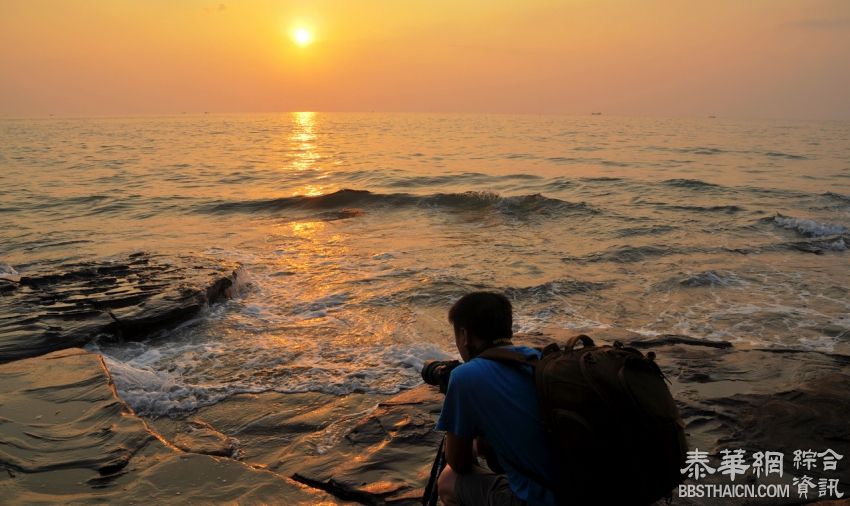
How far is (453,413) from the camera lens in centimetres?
243

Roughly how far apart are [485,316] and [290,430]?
298cm

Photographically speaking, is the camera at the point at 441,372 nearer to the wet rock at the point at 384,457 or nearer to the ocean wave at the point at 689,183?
the wet rock at the point at 384,457

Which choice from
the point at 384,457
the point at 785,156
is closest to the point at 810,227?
the point at 384,457

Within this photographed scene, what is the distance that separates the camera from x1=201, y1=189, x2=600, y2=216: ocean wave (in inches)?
707

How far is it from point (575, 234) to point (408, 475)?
37.0 feet

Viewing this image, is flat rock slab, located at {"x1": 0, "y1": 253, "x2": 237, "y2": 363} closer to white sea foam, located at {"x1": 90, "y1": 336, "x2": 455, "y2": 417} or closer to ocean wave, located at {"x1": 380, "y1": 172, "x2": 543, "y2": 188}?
white sea foam, located at {"x1": 90, "y1": 336, "x2": 455, "y2": 417}

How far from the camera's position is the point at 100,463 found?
3.94 metres

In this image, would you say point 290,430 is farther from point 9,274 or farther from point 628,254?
point 628,254

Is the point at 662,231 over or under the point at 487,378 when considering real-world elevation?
under

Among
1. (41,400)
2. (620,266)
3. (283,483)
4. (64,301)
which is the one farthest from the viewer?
(620,266)

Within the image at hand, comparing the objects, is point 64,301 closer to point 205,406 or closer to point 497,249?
point 205,406

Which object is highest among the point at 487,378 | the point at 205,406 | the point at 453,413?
the point at 487,378

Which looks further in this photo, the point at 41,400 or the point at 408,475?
the point at 41,400

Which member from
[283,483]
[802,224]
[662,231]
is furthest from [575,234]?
[283,483]
